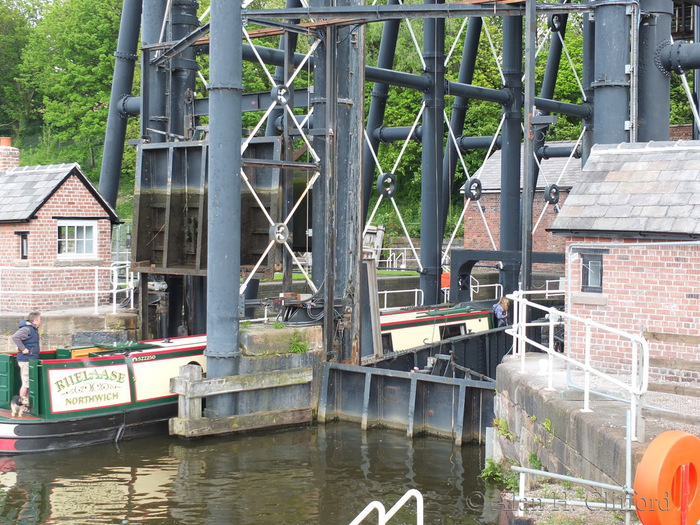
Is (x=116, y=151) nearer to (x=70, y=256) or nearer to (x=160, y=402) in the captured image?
(x=70, y=256)

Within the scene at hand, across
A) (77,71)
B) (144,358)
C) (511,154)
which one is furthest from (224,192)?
(77,71)

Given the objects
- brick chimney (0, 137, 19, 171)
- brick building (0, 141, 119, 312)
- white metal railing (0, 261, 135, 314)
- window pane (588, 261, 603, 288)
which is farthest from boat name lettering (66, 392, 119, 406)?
brick chimney (0, 137, 19, 171)

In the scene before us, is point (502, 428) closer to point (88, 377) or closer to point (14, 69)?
point (88, 377)

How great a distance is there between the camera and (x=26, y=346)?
15039 millimetres

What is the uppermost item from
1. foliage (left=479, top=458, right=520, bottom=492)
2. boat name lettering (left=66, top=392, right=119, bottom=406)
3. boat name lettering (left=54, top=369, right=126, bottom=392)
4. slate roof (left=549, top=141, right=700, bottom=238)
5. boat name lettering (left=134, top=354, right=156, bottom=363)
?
slate roof (left=549, top=141, right=700, bottom=238)

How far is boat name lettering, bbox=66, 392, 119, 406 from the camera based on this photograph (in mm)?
15188

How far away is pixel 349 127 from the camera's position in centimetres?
1822

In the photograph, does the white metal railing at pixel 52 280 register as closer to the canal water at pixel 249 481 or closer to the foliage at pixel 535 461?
the canal water at pixel 249 481

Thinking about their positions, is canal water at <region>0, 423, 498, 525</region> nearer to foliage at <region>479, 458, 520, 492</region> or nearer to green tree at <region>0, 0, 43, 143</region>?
foliage at <region>479, 458, 520, 492</region>

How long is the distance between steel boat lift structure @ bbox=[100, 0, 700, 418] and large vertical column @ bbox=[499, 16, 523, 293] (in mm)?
4266

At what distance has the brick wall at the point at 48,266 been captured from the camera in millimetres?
20172

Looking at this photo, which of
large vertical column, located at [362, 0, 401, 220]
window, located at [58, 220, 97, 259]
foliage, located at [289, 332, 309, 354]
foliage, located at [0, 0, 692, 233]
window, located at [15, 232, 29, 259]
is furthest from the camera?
foliage, located at [0, 0, 692, 233]

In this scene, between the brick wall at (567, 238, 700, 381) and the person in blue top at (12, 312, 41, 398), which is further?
the person in blue top at (12, 312, 41, 398)

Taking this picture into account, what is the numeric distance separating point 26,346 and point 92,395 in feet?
4.35
